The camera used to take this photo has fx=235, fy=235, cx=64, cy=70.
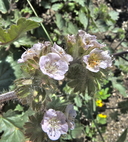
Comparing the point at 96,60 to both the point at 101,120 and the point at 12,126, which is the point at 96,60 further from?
the point at 101,120

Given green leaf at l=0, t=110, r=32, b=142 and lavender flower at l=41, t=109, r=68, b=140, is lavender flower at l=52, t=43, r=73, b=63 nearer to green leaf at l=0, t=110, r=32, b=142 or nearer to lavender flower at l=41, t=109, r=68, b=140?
lavender flower at l=41, t=109, r=68, b=140

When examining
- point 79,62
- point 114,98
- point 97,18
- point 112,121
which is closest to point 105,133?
point 112,121

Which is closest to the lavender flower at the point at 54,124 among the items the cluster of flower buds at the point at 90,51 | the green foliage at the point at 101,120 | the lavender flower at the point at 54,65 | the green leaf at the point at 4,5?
the lavender flower at the point at 54,65

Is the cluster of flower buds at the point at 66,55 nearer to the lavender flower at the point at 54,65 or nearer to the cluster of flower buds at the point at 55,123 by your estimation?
the lavender flower at the point at 54,65

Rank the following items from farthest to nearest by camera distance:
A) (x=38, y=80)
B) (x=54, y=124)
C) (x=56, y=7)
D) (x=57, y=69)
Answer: (x=56, y=7) → (x=54, y=124) → (x=38, y=80) → (x=57, y=69)

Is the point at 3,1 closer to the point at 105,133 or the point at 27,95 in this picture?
the point at 27,95

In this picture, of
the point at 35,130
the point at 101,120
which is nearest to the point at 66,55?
the point at 35,130
